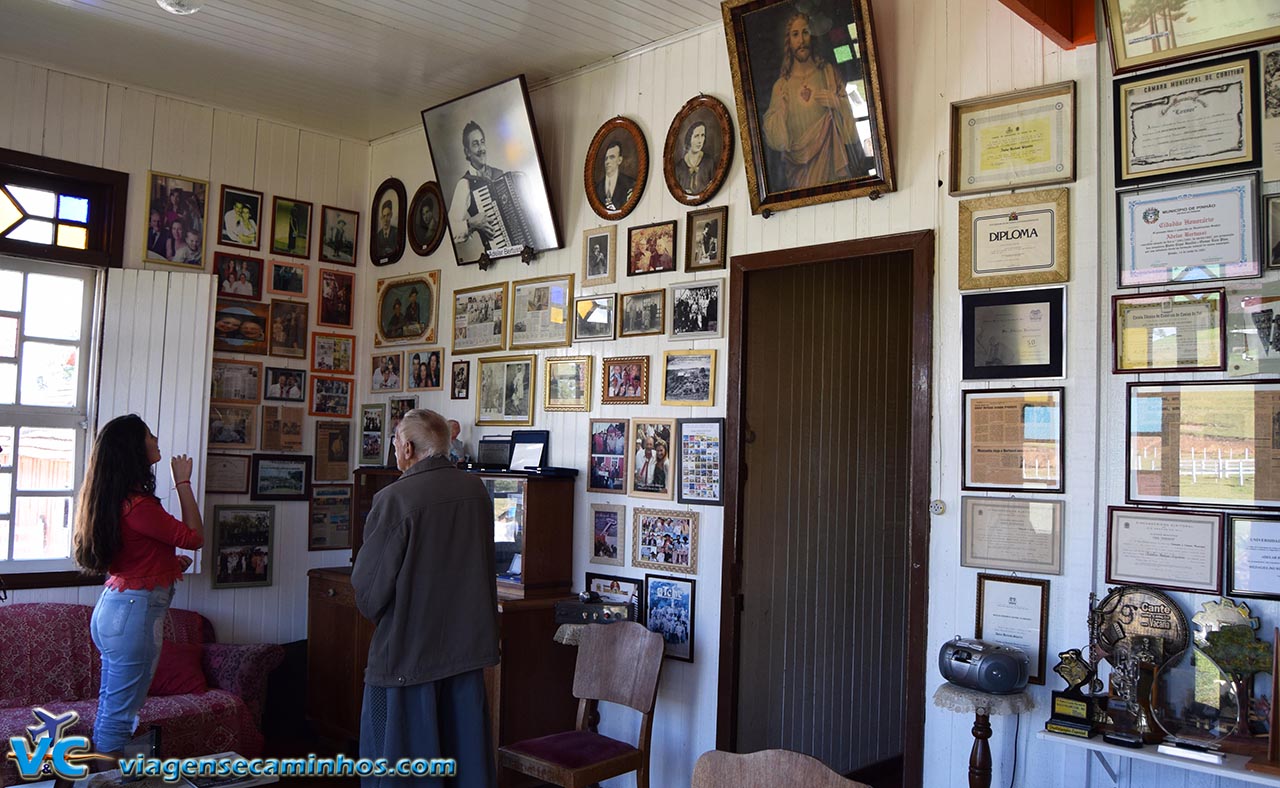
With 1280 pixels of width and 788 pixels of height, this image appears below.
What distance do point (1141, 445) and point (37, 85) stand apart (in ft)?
18.8

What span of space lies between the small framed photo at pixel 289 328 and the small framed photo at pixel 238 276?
0.49 feet

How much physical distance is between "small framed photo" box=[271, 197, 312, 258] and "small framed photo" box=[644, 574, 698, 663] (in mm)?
3320

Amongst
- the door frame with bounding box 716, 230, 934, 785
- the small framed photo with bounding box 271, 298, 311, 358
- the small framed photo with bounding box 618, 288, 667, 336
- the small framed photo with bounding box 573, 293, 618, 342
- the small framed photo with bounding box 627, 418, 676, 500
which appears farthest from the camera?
the small framed photo with bounding box 271, 298, 311, 358

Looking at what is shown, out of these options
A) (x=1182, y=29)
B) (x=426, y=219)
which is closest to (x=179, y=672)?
(x=426, y=219)

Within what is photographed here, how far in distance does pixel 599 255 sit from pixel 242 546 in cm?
293

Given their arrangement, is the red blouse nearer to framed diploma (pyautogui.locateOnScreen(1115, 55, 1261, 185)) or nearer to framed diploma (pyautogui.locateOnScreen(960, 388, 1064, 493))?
framed diploma (pyautogui.locateOnScreen(960, 388, 1064, 493))

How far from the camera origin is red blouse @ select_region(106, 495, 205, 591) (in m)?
4.28

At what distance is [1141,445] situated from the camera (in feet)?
11.2

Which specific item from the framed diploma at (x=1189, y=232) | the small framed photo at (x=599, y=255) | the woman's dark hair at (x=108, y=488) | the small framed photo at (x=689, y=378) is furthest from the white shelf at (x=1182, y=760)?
the woman's dark hair at (x=108, y=488)

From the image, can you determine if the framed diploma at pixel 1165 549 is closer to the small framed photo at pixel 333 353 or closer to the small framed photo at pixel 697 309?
the small framed photo at pixel 697 309

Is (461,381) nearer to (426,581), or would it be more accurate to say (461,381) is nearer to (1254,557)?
(426,581)

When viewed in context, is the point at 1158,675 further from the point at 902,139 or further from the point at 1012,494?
the point at 902,139

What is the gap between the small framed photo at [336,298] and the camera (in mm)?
6715

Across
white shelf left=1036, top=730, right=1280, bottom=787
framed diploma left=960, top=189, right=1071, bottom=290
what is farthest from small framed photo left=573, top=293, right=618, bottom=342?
white shelf left=1036, top=730, right=1280, bottom=787
